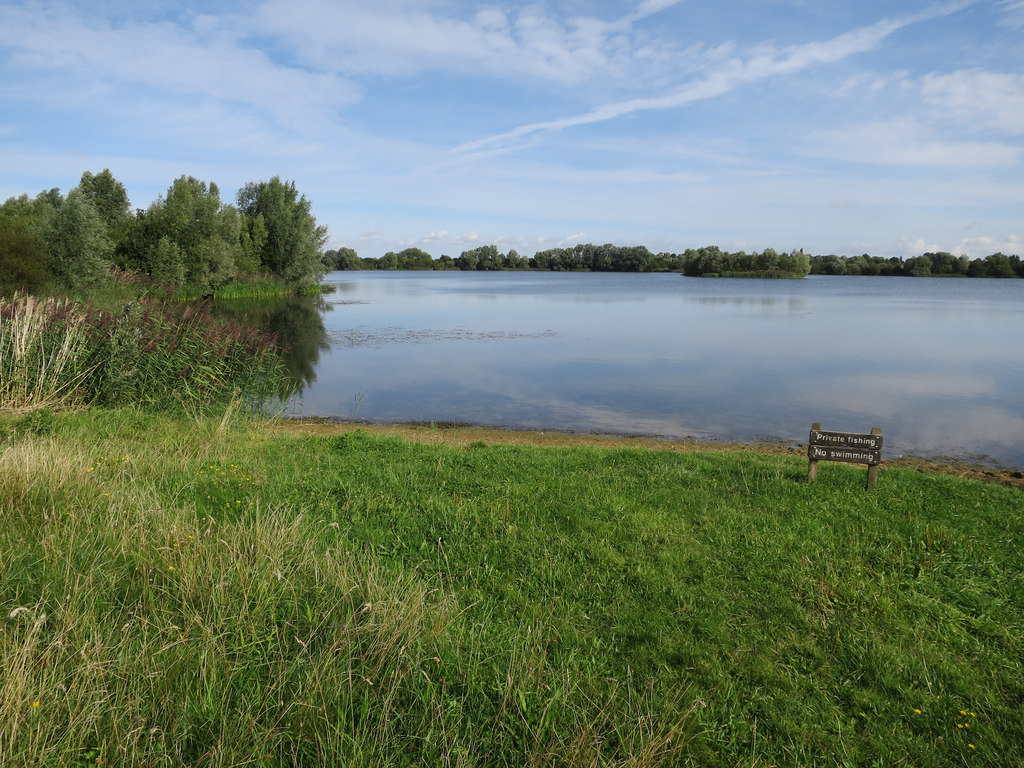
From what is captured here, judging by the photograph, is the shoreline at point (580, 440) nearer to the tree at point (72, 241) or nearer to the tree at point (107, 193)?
the tree at point (72, 241)

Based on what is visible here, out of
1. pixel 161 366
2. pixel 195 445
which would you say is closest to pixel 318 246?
pixel 161 366

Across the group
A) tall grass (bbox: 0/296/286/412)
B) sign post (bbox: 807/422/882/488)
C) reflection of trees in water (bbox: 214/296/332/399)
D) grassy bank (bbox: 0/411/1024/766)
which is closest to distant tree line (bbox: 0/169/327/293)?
reflection of trees in water (bbox: 214/296/332/399)

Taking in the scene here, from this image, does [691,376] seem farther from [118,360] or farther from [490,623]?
[490,623]

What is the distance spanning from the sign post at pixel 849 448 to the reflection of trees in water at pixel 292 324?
404 inches

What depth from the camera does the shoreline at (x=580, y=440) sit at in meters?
10.5

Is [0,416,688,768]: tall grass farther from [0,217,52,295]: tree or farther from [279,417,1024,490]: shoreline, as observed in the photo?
[0,217,52,295]: tree

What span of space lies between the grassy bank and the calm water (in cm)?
693

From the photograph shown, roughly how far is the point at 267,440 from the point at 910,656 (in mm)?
8407

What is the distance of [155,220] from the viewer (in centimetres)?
4056

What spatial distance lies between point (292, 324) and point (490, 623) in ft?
98.2

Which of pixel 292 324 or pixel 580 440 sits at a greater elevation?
pixel 292 324

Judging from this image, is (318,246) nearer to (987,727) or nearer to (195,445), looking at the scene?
(195,445)

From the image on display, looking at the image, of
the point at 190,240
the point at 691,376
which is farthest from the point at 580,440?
the point at 190,240

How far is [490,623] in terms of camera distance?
432 cm
